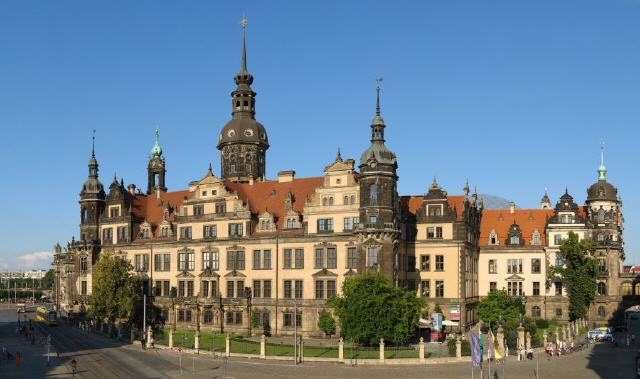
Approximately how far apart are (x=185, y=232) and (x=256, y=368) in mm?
38517

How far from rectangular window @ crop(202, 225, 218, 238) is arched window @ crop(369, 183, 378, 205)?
23.2 m

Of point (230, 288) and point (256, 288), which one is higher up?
point (256, 288)

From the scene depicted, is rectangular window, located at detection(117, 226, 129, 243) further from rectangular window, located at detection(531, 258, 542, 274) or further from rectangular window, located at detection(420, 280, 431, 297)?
rectangular window, located at detection(531, 258, 542, 274)

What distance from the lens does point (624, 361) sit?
6919 centimetres

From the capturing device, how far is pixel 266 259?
9181 cm

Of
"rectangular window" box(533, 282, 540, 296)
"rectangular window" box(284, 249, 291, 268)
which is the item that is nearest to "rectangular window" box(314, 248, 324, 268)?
"rectangular window" box(284, 249, 291, 268)

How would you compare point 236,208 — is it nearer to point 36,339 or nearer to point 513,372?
point 36,339

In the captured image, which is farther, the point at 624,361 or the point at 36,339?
the point at 36,339

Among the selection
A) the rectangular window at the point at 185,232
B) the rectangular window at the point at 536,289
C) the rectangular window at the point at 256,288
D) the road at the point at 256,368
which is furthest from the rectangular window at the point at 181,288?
the rectangular window at the point at 536,289

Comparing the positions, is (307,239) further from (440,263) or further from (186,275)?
(186,275)

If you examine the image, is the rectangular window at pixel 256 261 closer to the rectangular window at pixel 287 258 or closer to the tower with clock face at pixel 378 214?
the rectangular window at pixel 287 258

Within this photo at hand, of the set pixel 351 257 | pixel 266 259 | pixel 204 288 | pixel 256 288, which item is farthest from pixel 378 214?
pixel 204 288

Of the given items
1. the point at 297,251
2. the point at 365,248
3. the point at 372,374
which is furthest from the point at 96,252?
the point at 372,374

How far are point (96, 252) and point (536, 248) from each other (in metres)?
63.9
